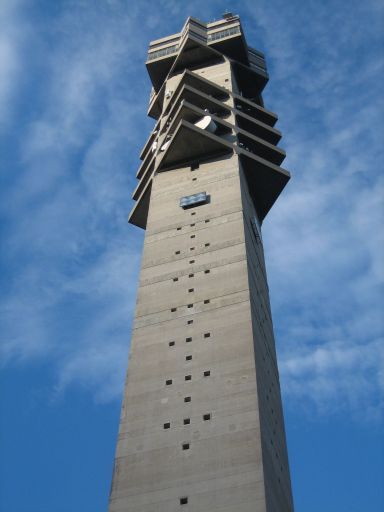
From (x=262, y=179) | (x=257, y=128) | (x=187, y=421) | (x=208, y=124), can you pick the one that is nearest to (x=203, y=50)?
(x=257, y=128)

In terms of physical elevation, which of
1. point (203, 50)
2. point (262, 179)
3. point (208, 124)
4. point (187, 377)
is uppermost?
point (203, 50)

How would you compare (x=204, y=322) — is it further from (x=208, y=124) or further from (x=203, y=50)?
(x=203, y=50)

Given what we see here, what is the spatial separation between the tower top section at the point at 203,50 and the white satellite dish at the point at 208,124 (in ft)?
43.2

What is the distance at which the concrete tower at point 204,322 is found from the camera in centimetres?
2912

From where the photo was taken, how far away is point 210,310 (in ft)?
119

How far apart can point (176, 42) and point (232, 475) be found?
44726mm

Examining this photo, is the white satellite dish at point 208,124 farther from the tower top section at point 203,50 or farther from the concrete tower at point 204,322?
the tower top section at point 203,50

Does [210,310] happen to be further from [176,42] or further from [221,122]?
[176,42]

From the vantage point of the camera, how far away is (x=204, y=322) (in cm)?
3575

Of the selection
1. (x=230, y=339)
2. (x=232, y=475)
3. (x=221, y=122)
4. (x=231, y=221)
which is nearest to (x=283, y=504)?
(x=232, y=475)

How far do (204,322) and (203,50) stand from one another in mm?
32347

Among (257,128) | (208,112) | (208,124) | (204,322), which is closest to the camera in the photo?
(204,322)

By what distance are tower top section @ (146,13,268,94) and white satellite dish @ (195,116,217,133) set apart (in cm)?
1316

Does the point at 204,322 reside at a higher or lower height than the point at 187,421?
higher
